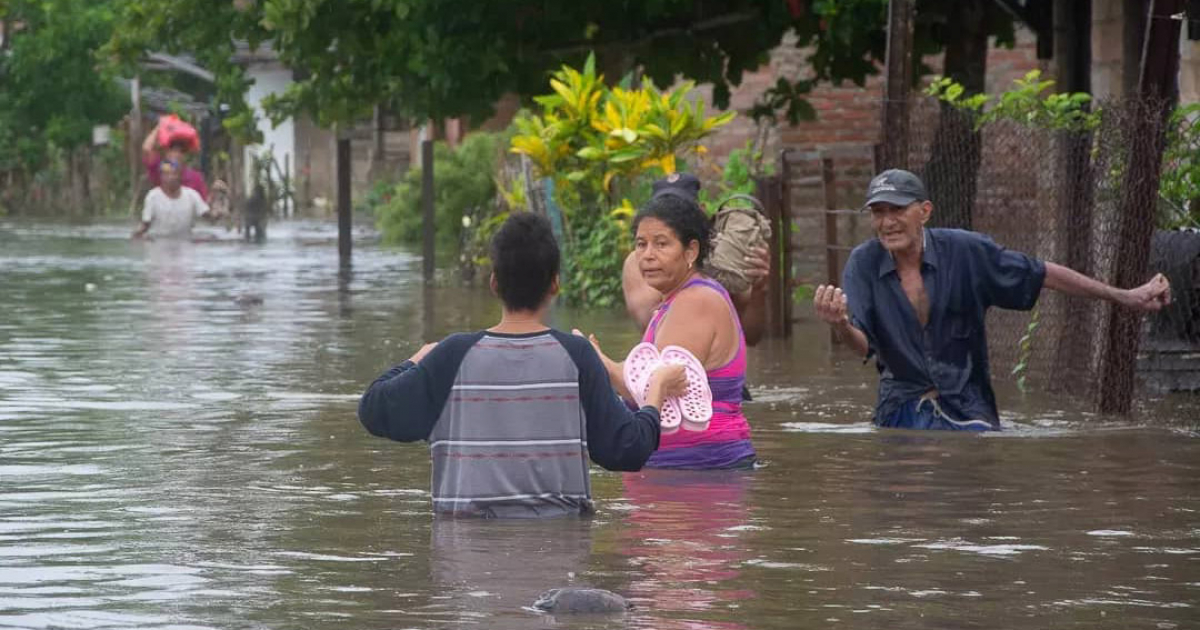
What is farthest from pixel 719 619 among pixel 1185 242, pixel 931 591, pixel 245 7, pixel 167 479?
pixel 245 7

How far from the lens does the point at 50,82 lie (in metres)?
58.5

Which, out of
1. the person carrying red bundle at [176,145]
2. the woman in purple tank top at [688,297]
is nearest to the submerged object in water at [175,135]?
the person carrying red bundle at [176,145]

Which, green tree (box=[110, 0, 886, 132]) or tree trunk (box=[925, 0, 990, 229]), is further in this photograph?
green tree (box=[110, 0, 886, 132])

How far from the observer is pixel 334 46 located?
25.9 meters

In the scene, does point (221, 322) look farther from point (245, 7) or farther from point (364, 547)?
point (364, 547)

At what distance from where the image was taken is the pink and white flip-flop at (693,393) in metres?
9.36

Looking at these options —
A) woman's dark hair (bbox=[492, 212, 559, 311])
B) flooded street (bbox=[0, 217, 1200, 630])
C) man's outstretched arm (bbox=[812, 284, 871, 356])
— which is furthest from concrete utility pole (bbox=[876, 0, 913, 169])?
woman's dark hair (bbox=[492, 212, 559, 311])

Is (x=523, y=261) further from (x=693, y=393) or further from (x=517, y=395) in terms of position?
(x=693, y=393)

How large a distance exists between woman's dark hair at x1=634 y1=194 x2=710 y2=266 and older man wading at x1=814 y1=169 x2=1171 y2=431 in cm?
154

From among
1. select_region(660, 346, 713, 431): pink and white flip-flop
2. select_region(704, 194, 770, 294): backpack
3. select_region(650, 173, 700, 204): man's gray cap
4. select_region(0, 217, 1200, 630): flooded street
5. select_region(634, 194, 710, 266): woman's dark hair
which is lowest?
select_region(0, 217, 1200, 630): flooded street

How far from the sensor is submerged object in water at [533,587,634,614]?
7.23 m

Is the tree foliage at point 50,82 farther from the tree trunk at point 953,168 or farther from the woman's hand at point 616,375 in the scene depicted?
the woman's hand at point 616,375

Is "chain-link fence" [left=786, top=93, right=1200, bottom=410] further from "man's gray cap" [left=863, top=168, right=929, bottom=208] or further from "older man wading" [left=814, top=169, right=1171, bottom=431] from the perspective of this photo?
"man's gray cap" [left=863, top=168, right=929, bottom=208]

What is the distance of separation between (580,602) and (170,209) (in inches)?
1223
